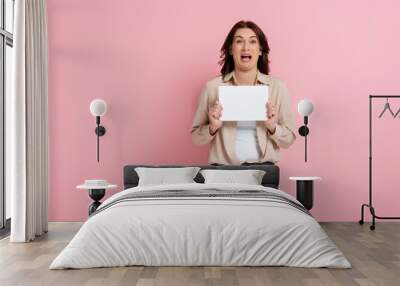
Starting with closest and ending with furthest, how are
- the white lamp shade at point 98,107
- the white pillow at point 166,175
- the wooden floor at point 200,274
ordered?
the wooden floor at point 200,274 < the white pillow at point 166,175 < the white lamp shade at point 98,107

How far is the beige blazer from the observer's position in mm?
6621

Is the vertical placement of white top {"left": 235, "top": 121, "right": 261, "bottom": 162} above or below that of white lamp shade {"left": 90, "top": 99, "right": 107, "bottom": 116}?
below

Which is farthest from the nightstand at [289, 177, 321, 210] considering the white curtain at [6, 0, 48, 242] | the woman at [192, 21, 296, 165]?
the white curtain at [6, 0, 48, 242]

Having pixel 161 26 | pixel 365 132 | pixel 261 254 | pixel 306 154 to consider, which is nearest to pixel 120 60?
pixel 161 26

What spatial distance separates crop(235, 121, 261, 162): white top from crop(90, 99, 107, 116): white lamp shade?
1.53 metres

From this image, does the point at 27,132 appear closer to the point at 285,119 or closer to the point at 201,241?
the point at 201,241

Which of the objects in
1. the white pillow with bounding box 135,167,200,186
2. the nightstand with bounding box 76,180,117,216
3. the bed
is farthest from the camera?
Result: the nightstand with bounding box 76,180,117,216

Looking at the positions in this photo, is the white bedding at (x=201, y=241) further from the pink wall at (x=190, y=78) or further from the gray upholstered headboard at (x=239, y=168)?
the pink wall at (x=190, y=78)

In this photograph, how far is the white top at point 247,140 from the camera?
6.64m

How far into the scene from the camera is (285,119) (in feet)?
22.0

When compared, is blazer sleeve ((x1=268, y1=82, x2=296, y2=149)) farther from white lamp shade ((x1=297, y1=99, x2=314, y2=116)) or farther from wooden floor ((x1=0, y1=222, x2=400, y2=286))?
wooden floor ((x1=0, y1=222, x2=400, y2=286))

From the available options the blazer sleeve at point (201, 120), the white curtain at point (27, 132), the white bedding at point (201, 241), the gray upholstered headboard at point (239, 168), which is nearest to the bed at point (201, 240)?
the white bedding at point (201, 241)

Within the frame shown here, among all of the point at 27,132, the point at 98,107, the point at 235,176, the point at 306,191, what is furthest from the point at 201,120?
the point at 27,132

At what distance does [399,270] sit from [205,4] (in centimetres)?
393
